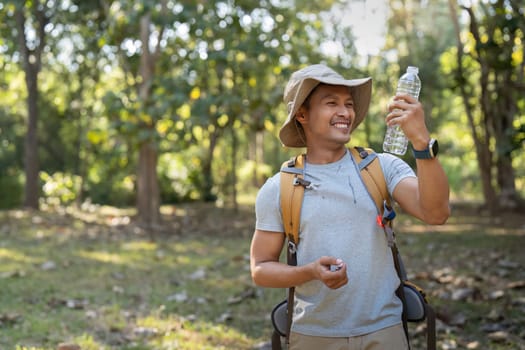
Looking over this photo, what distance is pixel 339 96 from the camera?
262cm

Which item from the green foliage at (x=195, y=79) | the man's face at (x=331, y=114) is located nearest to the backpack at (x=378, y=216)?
the man's face at (x=331, y=114)

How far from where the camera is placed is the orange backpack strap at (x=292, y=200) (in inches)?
102

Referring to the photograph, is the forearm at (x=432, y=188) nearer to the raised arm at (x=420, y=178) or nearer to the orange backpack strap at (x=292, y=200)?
the raised arm at (x=420, y=178)

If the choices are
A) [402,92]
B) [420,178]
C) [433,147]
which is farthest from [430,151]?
[402,92]

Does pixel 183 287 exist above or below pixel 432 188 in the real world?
below

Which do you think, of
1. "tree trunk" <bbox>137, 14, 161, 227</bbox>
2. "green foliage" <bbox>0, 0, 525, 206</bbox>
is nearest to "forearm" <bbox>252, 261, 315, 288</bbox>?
"green foliage" <bbox>0, 0, 525, 206</bbox>

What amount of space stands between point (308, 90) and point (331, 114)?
0.12 metres

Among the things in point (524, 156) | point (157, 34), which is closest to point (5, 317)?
point (157, 34)

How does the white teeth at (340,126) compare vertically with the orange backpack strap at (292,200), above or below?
above

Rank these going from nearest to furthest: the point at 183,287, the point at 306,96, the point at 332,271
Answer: the point at 332,271
the point at 306,96
the point at 183,287

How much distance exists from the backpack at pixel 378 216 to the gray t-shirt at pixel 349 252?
0.02 meters

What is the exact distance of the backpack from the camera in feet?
8.43

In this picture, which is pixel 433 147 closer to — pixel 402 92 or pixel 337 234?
pixel 402 92

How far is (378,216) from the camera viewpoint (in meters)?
2.55
